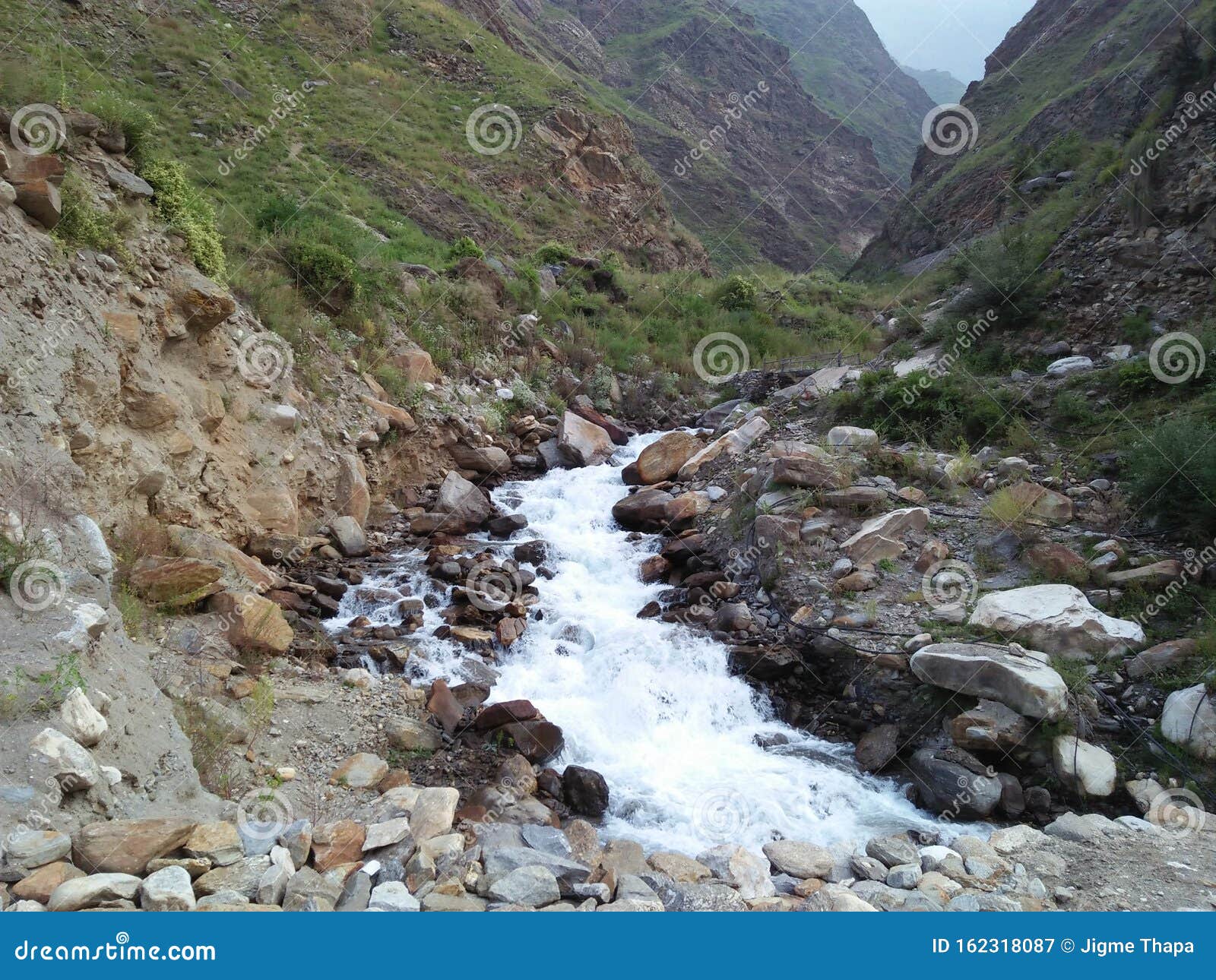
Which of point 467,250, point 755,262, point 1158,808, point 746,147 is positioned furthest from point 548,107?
point 746,147

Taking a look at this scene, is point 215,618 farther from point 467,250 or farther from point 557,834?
point 467,250

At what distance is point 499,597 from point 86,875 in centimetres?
512

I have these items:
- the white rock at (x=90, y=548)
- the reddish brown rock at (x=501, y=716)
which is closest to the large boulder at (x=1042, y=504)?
the reddish brown rock at (x=501, y=716)

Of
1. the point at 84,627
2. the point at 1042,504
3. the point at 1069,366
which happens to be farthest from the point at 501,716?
the point at 1069,366

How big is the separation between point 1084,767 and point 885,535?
2.94 meters

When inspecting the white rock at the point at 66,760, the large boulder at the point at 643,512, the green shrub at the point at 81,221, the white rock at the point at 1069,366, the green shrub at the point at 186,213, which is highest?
the white rock at the point at 1069,366

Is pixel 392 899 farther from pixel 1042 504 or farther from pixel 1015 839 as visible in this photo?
pixel 1042 504

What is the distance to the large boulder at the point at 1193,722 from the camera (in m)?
5.23

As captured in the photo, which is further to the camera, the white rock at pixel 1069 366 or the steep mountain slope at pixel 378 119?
the steep mountain slope at pixel 378 119

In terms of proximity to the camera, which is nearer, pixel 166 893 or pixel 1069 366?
pixel 166 893

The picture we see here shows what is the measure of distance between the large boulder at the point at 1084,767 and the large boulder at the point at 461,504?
7.12m

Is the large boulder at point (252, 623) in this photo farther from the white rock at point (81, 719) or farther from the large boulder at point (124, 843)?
the large boulder at point (124, 843)

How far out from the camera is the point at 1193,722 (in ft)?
17.3

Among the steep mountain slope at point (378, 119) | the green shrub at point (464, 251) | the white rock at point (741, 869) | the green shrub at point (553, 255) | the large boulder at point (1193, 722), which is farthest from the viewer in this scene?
the green shrub at point (553, 255)
